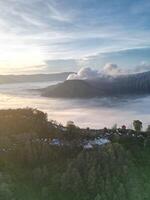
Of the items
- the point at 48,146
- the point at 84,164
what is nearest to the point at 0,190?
the point at 84,164

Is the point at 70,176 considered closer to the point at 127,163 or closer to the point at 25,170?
the point at 25,170

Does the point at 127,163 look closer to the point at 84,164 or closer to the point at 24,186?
the point at 84,164

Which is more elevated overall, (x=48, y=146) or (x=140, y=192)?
(x=48, y=146)

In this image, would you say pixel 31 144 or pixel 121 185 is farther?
pixel 31 144

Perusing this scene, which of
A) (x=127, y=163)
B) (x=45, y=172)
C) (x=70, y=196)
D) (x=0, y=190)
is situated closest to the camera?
(x=0, y=190)

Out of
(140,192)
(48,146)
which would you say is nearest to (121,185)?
(140,192)

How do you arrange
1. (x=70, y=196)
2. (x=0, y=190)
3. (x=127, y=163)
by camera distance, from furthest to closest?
(x=127, y=163)
(x=70, y=196)
(x=0, y=190)
